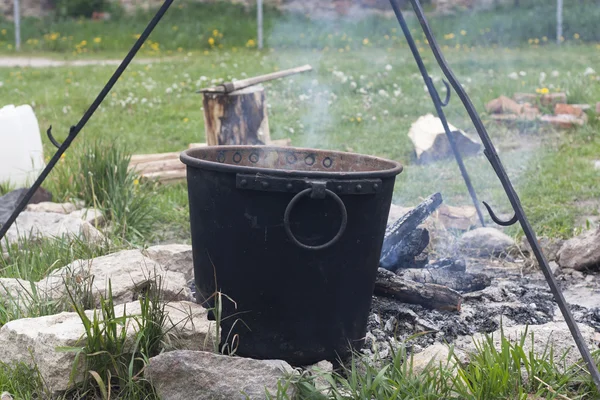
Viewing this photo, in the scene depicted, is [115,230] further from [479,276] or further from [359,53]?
[359,53]

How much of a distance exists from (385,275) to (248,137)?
2582 millimetres

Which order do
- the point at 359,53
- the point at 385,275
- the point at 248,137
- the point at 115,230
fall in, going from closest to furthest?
the point at 385,275
the point at 115,230
the point at 248,137
the point at 359,53

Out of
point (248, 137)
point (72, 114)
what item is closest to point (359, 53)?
point (72, 114)

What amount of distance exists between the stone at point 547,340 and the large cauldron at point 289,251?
1.61 feet

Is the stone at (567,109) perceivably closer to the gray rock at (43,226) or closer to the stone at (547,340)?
the stone at (547,340)

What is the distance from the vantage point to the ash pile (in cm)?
317

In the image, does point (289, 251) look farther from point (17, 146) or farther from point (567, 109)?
point (567, 109)

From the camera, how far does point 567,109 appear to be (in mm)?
7734

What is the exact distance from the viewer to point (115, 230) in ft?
14.9

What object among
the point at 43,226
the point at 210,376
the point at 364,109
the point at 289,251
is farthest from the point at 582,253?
the point at 364,109

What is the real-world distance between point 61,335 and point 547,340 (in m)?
1.85

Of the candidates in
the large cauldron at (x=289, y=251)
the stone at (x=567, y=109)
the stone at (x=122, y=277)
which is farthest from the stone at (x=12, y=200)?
the stone at (x=567, y=109)

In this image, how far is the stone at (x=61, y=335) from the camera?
2.61 meters

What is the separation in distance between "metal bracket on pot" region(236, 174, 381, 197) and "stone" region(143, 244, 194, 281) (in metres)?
1.28
